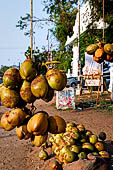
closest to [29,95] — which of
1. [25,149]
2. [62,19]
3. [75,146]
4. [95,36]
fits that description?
[75,146]

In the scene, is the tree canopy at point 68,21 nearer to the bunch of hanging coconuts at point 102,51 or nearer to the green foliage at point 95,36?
the green foliage at point 95,36

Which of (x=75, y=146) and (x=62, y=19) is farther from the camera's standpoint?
(x=62, y=19)

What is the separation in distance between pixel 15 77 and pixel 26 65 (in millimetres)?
119

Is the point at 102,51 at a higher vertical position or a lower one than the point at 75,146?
higher

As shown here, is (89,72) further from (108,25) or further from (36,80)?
(36,80)

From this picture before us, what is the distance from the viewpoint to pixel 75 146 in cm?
318

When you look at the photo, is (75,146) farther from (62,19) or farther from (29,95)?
(62,19)

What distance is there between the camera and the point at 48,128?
1.50 meters

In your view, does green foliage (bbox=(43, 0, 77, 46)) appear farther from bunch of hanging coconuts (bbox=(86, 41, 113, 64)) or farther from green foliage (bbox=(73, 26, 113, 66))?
bunch of hanging coconuts (bbox=(86, 41, 113, 64))

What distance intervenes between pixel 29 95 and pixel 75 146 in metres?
2.02

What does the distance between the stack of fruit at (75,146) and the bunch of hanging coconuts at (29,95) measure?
5.57ft

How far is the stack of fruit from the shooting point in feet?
10.00

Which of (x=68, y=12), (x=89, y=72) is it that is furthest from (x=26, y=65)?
(x=68, y=12)

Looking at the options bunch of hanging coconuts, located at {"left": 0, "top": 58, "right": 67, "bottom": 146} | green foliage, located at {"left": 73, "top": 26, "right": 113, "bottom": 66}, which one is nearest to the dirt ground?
bunch of hanging coconuts, located at {"left": 0, "top": 58, "right": 67, "bottom": 146}
